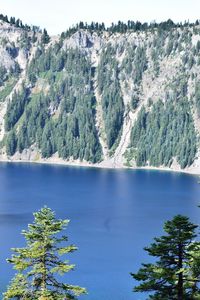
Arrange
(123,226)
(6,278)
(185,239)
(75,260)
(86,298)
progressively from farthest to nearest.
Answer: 1. (123,226)
2. (75,260)
3. (6,278)
4. (86,298)
5. (185,239)

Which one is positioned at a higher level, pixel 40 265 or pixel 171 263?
pixel 171 263

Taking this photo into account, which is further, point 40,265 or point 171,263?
point 40,265

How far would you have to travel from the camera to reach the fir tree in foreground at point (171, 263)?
2805 cm

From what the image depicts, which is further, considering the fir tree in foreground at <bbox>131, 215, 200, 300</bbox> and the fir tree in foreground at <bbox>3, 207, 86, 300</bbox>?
the fir tree in foreground at <bbox>3, 207, 86, 300</bbox>

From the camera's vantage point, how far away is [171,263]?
28.4m

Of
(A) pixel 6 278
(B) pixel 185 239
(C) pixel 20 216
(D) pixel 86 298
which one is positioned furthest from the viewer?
(C) pixel 20 216

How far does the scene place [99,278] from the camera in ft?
363

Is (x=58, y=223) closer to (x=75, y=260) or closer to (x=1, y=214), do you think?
(x=75, y=260)

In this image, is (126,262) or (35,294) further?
(126,262)

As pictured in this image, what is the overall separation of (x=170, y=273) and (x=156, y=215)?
539 ft

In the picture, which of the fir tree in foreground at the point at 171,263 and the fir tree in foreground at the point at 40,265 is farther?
the fir tree in foreground at the point at 40,265

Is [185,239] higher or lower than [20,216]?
higher

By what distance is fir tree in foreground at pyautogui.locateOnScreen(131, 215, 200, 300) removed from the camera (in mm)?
28047

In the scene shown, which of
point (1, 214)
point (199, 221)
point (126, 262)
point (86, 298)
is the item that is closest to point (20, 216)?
→ point (1, 214)
